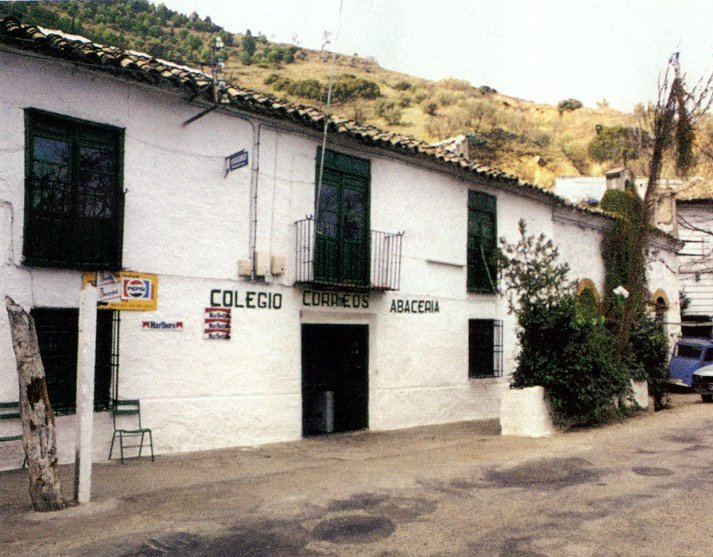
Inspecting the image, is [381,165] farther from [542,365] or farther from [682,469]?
[682,469]

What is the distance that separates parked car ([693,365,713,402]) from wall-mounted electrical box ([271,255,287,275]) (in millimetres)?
11749

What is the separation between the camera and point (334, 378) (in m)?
13.0

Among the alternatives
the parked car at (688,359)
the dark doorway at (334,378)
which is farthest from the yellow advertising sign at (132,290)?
the parked car at (688,359)

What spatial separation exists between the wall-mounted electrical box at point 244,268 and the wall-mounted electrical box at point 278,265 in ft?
1.56

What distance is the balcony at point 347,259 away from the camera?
37.2ft

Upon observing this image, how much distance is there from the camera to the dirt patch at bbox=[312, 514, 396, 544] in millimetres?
5625

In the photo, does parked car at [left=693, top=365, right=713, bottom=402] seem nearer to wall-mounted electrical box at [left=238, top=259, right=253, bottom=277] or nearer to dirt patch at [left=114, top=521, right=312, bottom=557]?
wall-mounted electrical box at [left=238, top=259, right=253, bottom=277]

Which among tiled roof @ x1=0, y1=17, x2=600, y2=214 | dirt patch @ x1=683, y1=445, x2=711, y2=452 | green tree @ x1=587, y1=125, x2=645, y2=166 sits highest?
green tree @ x1=587, y1=125, x2=645, y2=166

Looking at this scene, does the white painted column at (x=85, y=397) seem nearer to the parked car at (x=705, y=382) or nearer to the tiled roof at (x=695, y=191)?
the parked car at (x=705, y=382)

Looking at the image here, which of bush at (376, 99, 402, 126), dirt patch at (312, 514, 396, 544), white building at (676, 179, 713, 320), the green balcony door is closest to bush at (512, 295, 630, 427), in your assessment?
the green balcony door

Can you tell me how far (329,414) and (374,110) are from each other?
3555 cm

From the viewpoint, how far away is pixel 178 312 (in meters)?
9.74

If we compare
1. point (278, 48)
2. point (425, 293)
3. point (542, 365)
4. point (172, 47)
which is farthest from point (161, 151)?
point (278, 48)

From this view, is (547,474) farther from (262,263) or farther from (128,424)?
(128,424)
